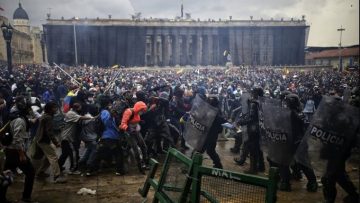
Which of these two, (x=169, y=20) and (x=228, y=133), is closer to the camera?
(x=228, y=133)

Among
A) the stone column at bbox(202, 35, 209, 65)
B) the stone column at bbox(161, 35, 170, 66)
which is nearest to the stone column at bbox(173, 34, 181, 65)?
the stone column at bbox(161, 35, 170, 66)

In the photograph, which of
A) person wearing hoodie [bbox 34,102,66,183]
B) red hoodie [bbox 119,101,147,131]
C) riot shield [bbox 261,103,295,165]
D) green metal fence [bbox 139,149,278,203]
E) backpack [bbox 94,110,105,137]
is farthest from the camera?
backpack [bbox 94,110,105,137]

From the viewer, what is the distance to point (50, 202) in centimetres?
550

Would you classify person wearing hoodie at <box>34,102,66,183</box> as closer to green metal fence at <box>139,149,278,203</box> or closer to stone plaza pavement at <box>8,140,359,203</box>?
stone plaza pavement at <box>8,140,359,203</box>

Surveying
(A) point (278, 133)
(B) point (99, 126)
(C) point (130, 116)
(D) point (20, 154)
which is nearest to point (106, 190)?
(B) point (99, 126)

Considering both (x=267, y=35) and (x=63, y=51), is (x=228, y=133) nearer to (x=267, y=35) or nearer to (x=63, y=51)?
(x=63, y=51)

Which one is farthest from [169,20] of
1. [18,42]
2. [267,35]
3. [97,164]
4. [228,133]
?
[97,164]

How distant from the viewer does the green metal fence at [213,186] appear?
9.75 ft

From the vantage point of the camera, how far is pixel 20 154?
16.5ft

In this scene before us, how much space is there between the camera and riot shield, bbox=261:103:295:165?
557 centimetres

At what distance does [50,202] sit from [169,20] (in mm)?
57382

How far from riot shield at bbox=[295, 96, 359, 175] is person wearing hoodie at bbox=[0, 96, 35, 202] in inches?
154

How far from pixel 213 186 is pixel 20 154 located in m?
3.09

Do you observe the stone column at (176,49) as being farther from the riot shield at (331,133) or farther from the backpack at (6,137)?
the riot shield at (331,133)
